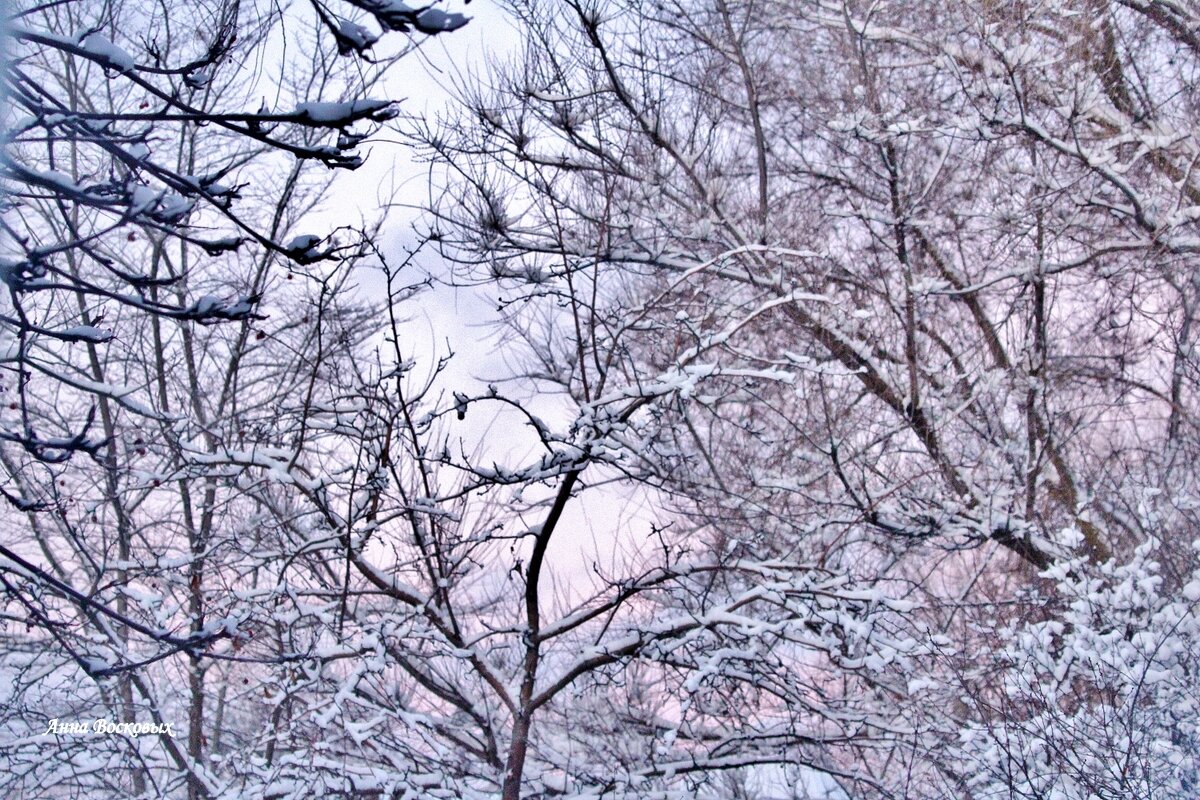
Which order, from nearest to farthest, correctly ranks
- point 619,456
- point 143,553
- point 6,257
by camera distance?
point 6,257 → point 619,456 → point 143,553

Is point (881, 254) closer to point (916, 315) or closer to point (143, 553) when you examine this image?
point (916, 315)

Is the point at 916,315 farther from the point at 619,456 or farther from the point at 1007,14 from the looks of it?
the point at 619,456

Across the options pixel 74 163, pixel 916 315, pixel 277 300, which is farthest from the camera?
pixel 277 300

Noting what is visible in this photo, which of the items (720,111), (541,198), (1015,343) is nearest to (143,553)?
(541,198)

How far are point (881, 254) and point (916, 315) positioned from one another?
0.75 metres

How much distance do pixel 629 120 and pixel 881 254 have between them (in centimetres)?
271

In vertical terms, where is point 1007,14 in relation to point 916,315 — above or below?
above

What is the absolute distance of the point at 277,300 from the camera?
28.0 ft

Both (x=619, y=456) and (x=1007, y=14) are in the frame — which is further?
(x=1007, y=14)

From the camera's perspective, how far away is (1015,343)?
759 centimetres

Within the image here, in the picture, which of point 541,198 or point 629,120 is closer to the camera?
point 541,198

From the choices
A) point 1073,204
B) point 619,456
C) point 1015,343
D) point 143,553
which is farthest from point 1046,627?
point 143,553

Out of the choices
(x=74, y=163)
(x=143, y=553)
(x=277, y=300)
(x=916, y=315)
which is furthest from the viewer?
(x=277, y=300)

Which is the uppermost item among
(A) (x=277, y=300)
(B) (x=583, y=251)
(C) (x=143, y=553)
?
(A) (x=277, y=300)
